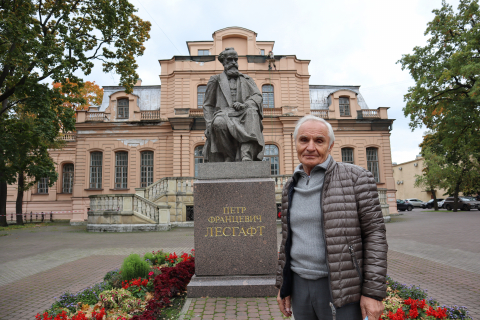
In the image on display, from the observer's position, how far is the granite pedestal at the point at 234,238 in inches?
176

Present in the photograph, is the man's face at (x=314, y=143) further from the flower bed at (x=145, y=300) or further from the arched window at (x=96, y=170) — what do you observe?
the arched window at (x=96, y=170)

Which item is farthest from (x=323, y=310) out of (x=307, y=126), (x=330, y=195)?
(x=307, y=126)

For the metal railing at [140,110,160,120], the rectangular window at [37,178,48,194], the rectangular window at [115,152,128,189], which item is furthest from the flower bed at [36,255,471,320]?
the rectangular window at [37,178,48,194]

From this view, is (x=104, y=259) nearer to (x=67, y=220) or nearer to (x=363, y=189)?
(x=363, y=189)

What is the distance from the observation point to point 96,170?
25.0 metres

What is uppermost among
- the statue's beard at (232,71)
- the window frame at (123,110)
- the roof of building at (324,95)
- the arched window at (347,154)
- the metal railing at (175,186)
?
the roof of building at (324,95)

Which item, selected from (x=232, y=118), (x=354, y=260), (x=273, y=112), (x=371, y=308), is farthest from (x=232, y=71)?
(x=273, y=112)

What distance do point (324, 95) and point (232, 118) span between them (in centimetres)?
2486

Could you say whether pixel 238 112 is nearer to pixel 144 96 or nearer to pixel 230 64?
pixel 230 64

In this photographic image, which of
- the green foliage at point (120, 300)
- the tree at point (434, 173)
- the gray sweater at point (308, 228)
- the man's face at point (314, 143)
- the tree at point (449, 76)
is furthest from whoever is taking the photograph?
the tree at point (434, 173)

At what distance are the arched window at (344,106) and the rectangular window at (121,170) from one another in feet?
60.1

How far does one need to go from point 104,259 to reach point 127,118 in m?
19.2

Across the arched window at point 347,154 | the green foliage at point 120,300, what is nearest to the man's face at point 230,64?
the green foliage at point 120,300

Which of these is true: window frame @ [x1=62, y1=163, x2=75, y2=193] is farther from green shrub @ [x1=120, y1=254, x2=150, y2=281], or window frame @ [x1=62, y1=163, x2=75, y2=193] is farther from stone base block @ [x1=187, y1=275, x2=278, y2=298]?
stone base block @ [x1=187, y1=275, x2=278, y2=298]
